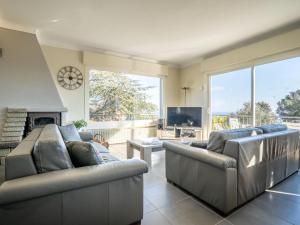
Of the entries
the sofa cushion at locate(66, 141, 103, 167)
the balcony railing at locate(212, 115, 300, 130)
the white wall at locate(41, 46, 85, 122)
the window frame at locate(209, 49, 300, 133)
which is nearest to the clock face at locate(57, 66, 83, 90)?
the white wall at locate(41, 46, 85, 122)

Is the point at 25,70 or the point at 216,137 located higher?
the point at 25,70

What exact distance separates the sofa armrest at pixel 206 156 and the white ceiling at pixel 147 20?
2152 millimetres

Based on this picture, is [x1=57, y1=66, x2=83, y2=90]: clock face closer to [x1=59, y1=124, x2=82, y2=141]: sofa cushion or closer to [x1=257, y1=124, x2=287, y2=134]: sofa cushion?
[x1=59, y1=124, x2=82, y2=141]: sofa cushion

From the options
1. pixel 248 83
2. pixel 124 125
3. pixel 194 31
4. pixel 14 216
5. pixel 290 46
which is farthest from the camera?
pixel 124 125

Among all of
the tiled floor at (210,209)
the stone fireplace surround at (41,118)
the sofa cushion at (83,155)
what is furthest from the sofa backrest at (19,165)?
the stone fireplace surround at (41,118)

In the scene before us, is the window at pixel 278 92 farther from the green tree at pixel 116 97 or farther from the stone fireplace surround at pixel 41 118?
the stone fireplace surround at pixel 41 118

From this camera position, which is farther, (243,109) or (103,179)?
(243,109)

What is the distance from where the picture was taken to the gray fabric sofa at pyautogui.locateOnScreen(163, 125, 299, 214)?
1.71 meters

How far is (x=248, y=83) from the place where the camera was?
4.21 metres

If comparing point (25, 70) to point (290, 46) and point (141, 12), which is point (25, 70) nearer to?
point (141, 12)

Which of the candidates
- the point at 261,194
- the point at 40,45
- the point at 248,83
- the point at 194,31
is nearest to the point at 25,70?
the point at 40,45

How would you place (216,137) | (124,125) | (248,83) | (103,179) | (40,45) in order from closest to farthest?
1. (103,179)
2. (216,137)
3. (40,45)
4. (248,83)
5. (124,125)

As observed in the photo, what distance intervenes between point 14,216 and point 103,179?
0.59m

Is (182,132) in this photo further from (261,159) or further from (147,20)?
(147,20)
